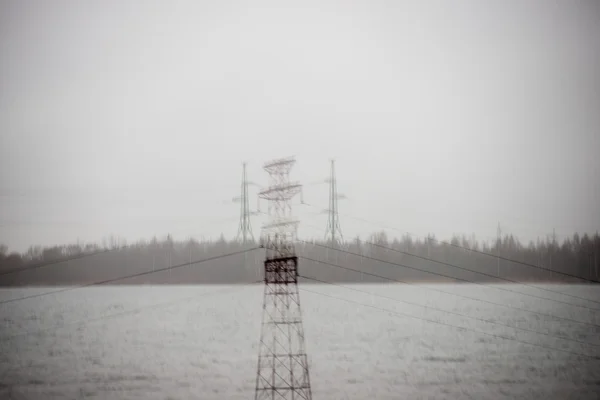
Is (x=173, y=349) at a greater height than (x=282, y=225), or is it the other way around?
(x=282, y=225)

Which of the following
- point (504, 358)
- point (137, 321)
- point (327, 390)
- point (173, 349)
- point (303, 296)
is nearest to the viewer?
point (327, 390)

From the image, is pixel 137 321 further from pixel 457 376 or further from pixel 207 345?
pixel 457 376

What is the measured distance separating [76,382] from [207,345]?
57.7ft

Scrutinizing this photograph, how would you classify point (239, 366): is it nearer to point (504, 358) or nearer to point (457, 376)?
point (457, 376)

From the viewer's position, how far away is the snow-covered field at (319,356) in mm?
35719

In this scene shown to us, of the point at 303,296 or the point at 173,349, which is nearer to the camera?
the point at 173,349

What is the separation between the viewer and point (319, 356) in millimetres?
47469

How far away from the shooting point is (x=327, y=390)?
3425cm

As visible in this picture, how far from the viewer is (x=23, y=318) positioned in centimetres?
8656

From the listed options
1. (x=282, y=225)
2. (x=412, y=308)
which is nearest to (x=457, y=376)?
(x=282, y=225)

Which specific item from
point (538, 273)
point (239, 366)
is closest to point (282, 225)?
point (239, 366)

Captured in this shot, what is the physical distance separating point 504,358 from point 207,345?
984 inches

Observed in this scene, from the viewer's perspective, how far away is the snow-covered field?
35.7m

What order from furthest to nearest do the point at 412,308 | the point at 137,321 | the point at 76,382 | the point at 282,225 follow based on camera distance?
the point at 412,308 < the point at 137,321 < the point at 76,382 < the point at 282,225
